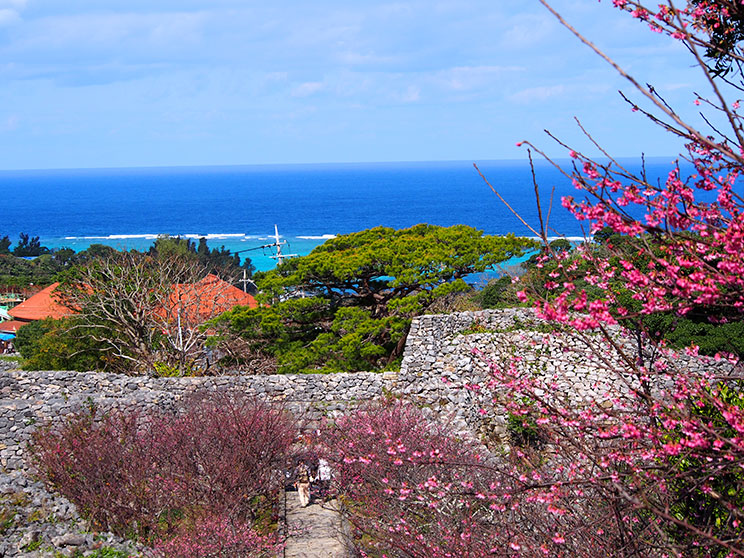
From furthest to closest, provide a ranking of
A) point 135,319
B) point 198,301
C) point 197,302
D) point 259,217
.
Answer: point 259,217, point 197,302, point 198,301, point 135,319

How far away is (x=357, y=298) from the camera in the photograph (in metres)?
17.9

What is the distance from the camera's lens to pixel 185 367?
648 inches

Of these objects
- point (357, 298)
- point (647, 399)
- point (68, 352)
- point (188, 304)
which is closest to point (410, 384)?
point (357, 298)

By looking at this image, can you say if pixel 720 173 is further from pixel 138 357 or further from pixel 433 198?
pixel 433 198

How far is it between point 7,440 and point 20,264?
46.4 m

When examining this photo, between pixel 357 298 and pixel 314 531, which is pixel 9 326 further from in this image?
pixel 314 531

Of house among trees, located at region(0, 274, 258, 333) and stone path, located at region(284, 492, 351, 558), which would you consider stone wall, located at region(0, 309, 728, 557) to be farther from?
house among trees, located at region(0, 274, 258, 333)

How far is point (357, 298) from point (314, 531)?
978cm

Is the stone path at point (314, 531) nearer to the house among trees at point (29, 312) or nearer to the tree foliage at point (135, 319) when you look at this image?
the tree foliage at point (135, 319)

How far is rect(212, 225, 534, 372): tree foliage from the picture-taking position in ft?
53.0

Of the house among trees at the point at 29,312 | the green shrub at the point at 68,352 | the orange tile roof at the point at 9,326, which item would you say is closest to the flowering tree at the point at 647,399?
the green shrub at the point at 68,352

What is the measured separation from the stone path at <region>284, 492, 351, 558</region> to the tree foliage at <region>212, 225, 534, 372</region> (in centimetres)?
636

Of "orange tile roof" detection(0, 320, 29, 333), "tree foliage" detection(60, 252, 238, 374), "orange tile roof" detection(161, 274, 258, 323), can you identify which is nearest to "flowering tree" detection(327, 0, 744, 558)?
"tree foliage" detection(60, 252, 238, 374)

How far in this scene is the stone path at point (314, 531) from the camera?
26.2 feet
